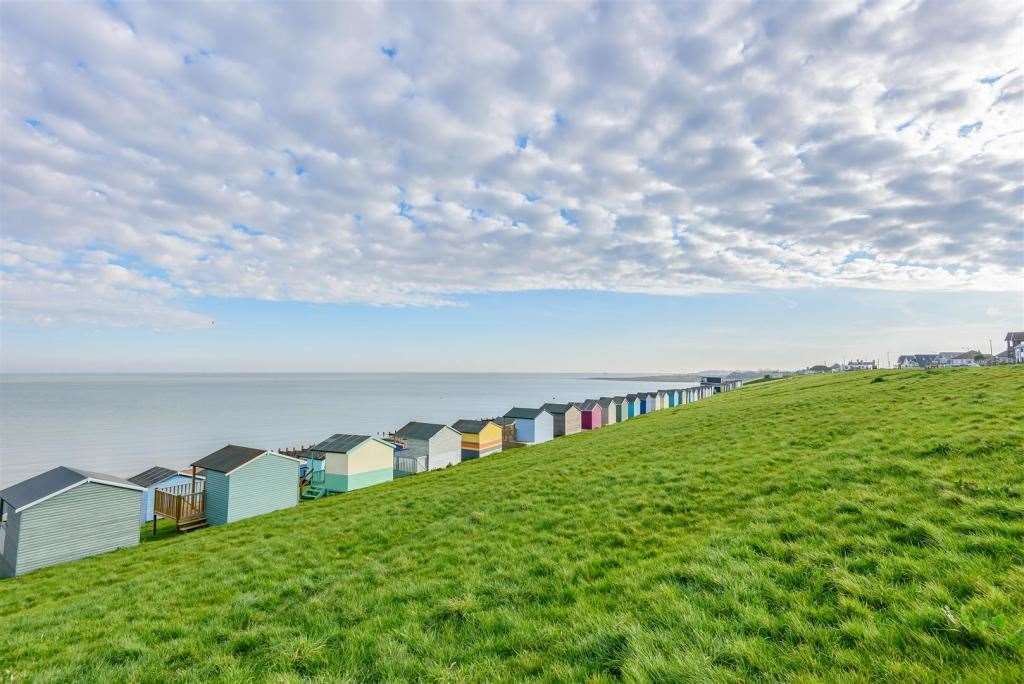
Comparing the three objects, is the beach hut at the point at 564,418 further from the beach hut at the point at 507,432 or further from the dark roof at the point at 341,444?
the dark roof at the point at 341,444

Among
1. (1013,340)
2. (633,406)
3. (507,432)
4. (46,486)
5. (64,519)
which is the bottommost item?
(507,432)

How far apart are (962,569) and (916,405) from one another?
16803mm

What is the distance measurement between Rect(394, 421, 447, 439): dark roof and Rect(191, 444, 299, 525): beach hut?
1392cm

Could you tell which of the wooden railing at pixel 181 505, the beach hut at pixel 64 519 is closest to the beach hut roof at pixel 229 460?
the wooden railing at pixel 181 505

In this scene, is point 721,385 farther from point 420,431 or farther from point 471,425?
point 420,431

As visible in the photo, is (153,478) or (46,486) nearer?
(46,486)

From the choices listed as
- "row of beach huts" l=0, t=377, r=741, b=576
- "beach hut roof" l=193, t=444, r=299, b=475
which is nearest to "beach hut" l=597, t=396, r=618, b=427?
"row of beach huts" l=0, t=377, r=741, b=576

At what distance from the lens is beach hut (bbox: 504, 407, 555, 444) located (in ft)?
169

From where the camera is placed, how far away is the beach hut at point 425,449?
128ft

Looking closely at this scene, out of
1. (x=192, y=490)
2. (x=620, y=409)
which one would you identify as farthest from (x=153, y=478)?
(x=620, y=409)

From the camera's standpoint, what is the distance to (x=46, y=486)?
1988 cm

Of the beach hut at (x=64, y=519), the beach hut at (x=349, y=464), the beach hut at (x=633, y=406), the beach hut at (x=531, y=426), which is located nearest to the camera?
the beach hut at (x=64, y=519)

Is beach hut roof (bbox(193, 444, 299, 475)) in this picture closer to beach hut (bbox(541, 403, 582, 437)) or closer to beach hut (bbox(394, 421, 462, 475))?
beach hut (bbox(394, 421, 462, 475))

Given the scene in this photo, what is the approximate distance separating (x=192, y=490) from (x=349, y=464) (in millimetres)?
9685
